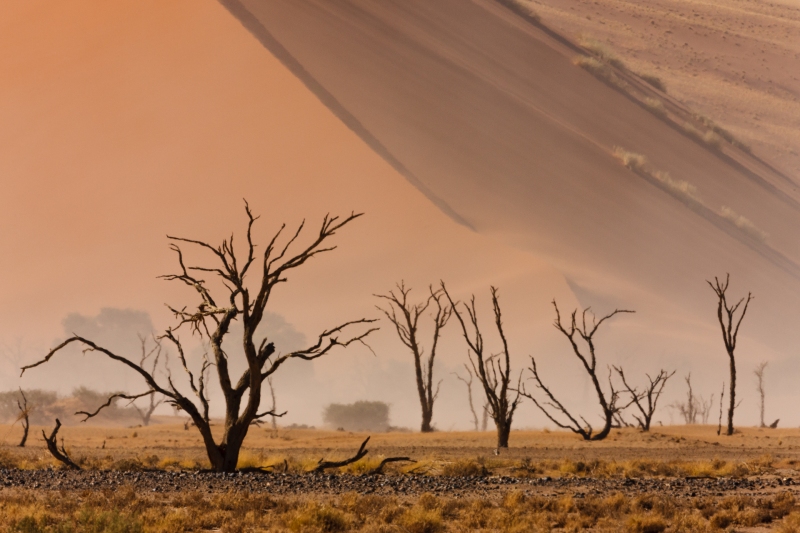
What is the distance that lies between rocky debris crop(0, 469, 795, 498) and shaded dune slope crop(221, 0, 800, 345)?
44460 millimetres

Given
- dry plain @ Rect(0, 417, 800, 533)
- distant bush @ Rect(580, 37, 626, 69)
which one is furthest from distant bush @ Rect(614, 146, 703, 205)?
dry plain @ Rect(0, 417, 800, 533)

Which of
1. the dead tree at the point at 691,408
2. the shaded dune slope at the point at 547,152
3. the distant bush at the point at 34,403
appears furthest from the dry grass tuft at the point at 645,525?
the shaded dune slope at the point at 547,152

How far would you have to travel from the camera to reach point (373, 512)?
9.81 meters

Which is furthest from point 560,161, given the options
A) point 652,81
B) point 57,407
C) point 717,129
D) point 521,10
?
point 57,407

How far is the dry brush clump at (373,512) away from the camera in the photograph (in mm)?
8773

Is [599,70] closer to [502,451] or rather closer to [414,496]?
[502,451]

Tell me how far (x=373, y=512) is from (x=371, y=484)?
2.58 m

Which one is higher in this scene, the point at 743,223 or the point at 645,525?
the point at 743,223

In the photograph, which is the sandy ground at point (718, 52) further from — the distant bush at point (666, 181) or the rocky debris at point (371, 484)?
the rocky debris at point (371, 484)

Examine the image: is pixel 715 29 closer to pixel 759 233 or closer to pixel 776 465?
pixel 759 233

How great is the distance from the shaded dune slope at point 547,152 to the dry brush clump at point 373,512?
47173mm

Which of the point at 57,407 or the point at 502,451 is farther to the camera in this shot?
the point at 57,407

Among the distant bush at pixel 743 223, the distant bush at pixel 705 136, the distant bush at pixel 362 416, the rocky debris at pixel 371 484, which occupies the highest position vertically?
the distant bush at pixel 705 136

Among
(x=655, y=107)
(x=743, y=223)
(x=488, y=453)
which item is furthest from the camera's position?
(x=655, y=107)
